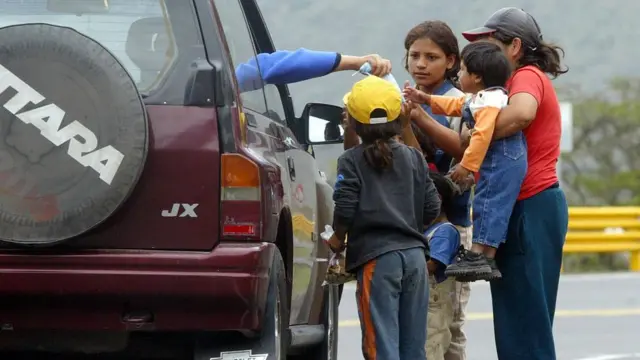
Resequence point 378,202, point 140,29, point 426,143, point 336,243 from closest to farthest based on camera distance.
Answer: point 140,29 → point 378,202 → point 336,243 → point 426,143

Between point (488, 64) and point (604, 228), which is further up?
point (488, 64)

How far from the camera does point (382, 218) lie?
581 cm

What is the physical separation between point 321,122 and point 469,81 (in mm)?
1087

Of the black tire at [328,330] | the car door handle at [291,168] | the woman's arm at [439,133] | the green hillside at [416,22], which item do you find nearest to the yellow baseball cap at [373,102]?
the car door handle at [291,168]

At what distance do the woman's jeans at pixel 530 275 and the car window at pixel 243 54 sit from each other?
Answer: 1287mm

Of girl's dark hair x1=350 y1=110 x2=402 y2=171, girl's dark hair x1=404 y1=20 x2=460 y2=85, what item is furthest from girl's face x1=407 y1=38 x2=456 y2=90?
girl's dark hair x1=350 y1=110 x2=402 y2=171

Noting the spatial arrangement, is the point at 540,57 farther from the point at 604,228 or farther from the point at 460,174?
the point at 604,228

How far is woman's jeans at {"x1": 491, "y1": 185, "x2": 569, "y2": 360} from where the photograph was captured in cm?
633

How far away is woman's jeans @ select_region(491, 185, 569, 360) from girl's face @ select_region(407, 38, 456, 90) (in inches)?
30.8

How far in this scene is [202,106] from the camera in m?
4.94

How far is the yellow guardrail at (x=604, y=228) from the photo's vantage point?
19.3 metres

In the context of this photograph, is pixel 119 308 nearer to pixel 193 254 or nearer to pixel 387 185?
pixel 193 254

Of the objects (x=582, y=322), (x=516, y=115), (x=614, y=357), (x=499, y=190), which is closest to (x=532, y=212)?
(x=499, y=190)

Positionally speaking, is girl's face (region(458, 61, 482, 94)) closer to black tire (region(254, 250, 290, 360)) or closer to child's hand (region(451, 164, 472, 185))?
child's hand (region(451, 164, 472, 185))
